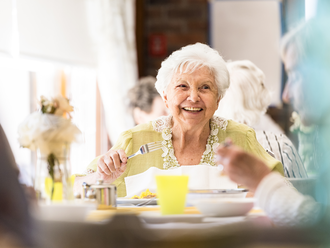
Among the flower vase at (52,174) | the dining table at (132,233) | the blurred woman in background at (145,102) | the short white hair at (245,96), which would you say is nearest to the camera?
the dining table at (132,233)

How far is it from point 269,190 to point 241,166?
0.08m

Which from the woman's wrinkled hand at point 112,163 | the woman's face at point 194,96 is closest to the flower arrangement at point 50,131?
the woman's wrinkled hand at point 112,163

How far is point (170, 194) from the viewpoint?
103 centimetres

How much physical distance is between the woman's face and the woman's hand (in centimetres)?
98

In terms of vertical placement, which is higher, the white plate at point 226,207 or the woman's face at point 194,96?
the woman's face at point 194,96

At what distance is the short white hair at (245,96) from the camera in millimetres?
2594

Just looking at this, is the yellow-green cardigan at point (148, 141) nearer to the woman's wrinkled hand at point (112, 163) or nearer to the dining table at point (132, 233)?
the woman's wrinkled hand at point (112, 163)

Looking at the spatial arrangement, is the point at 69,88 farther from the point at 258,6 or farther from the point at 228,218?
the point at 228,218

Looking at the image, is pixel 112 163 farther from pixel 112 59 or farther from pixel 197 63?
pixel 112 59

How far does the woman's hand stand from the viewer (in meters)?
0.94

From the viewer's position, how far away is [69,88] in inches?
140

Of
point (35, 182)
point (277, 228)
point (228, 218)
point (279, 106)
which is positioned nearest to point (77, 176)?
point (35, 182)

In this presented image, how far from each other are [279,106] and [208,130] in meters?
2.89

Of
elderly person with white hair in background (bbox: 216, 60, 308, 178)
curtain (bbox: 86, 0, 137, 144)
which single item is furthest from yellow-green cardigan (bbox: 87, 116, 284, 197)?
curtain (bbox: 86, 0, 137, 144)
